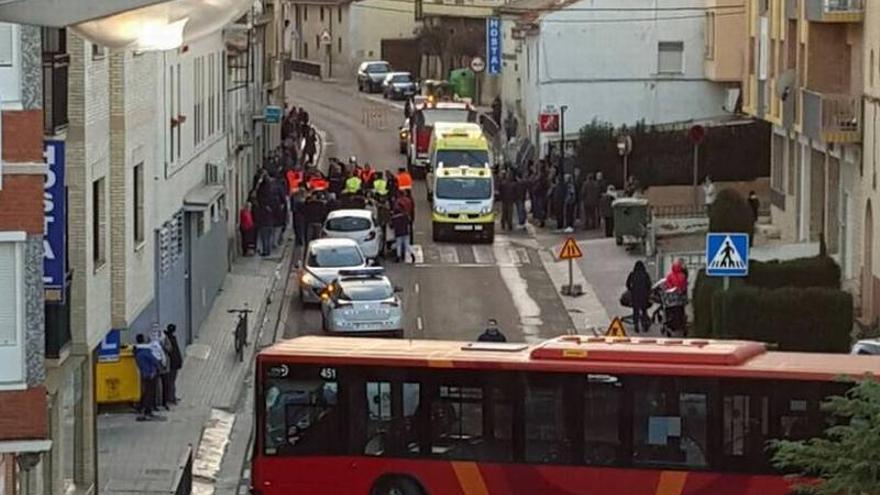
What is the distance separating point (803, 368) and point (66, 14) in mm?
15737

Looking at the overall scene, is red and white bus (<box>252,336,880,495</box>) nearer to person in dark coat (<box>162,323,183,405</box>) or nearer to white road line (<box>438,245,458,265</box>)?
person in dark coat (<box>162,323,183,405</box>)

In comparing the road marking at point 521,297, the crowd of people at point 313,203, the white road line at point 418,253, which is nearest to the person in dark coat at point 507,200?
the road marking at point 521,297

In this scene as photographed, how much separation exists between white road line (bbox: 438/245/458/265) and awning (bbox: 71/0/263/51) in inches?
1645

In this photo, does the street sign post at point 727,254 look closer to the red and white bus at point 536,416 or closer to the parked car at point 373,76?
the red and white bus at point 536,416

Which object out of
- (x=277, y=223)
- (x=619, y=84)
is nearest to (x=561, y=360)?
(x=277, y=223)

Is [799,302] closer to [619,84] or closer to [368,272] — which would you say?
[368,272]

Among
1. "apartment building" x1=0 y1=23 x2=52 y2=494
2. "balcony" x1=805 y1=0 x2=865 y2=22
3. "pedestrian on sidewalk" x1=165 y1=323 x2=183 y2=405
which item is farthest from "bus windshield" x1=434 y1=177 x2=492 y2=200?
"apartment building" x1=0 y1=23 x2=52 y2=494

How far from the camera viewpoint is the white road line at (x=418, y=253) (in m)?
47.6

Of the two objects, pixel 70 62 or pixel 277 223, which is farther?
pixel 277 223

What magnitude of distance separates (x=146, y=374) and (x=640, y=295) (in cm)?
1030

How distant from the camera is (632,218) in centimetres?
4672

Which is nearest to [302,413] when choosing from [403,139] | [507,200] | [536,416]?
[536,416]

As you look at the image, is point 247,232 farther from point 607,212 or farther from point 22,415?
point 22,415

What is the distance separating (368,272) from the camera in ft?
127
